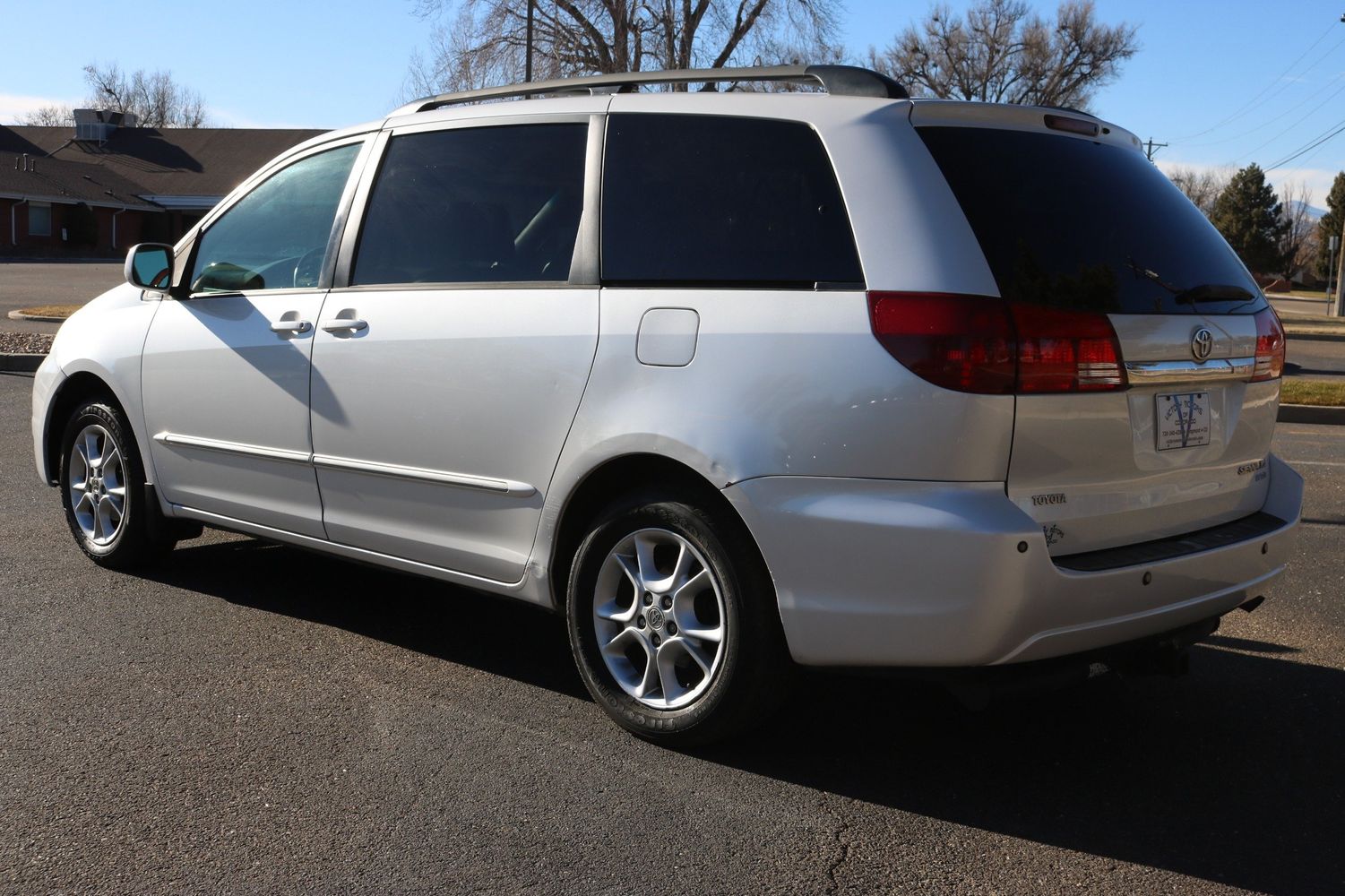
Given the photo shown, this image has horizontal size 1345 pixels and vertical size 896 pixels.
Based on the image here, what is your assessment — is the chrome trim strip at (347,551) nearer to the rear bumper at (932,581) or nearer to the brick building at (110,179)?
the rear bumper at (932,581)

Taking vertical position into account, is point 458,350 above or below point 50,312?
above

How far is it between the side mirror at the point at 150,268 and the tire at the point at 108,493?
59 centimetres

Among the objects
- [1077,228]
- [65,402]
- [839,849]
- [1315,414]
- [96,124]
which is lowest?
[839,849]

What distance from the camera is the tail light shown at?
3.31m

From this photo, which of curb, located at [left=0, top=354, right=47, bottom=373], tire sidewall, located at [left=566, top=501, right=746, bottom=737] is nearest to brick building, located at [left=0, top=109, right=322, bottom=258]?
curb, located at [left=0, top=354, right=47, bottom=373]

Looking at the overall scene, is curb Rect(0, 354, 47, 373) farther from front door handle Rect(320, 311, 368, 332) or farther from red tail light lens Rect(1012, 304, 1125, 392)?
red tail light lens Rect(1012, 304, 1125, 392)

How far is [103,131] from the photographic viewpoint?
74.1 m

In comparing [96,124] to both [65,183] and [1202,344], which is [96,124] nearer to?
[65,183]

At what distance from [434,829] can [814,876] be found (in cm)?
93

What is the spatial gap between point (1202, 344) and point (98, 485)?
450 cm

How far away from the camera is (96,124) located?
7394 centimetres

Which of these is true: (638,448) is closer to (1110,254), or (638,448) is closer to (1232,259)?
(1110,254)

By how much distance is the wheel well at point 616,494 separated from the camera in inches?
147

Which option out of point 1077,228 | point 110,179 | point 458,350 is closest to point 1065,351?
point 1077,228
